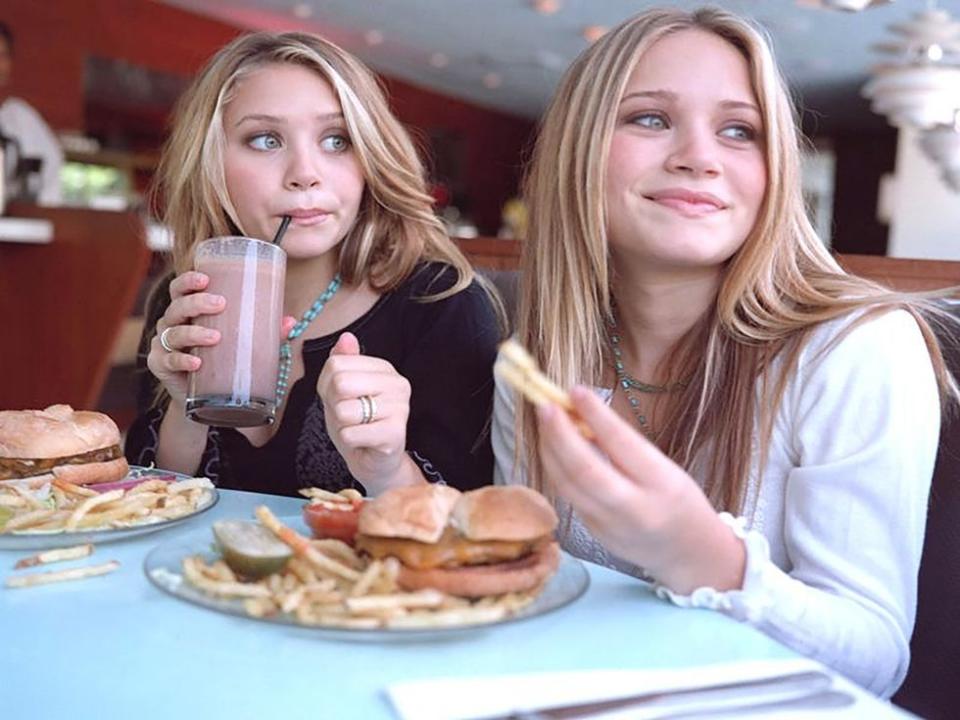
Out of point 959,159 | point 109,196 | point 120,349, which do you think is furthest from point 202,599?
point 109,196

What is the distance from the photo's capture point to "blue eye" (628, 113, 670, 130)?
1396mm

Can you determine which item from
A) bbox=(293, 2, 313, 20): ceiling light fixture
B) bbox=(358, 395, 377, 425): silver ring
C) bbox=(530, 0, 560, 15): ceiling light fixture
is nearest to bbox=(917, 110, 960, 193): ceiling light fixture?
bbox=(530, 0, 560, 15): ceiling light fixture

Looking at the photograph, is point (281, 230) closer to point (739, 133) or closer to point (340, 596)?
point (739, 133)

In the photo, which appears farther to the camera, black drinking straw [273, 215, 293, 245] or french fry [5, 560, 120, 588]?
black drinking straw [273, 215, 293, 245]

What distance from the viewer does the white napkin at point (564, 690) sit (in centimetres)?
67

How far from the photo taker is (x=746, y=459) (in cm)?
132

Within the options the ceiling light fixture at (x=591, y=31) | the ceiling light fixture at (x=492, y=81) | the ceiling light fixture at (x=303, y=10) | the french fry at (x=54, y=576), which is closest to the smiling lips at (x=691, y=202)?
the french fry at (x=54, y=576)

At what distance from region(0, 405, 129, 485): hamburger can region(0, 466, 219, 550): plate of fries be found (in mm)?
40

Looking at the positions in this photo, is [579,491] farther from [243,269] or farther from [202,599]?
[243,269]

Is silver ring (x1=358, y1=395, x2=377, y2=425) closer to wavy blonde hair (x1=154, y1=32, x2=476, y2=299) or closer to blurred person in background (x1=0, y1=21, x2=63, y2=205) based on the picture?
wavy blonde hair (x1=154, y1=32, x2=476, y2=299)

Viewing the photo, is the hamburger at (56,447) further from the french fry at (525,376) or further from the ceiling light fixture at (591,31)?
the ceiling light fixture at (591,31)

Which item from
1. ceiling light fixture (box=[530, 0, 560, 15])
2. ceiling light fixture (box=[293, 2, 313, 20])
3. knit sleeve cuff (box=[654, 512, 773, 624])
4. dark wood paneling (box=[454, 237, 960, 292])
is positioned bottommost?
knit sleeve cuff (box=[654, 512, 773, 624])

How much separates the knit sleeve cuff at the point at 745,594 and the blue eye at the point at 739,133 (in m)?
0.59

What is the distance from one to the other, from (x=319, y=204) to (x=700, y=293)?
64 centimetres
